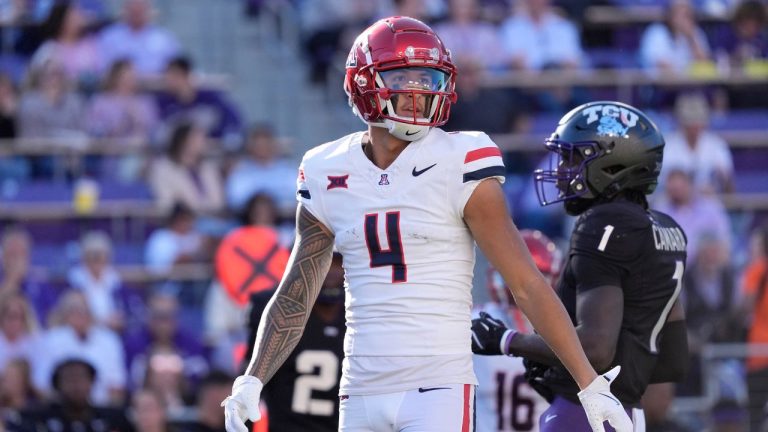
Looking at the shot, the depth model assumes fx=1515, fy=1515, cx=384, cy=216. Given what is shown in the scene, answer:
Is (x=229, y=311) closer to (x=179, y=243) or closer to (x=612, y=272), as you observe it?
(x=179, y=243)

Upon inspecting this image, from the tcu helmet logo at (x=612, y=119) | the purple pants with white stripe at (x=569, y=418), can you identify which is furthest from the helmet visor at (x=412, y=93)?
the purple pants with white stripe at (x=569, y=418)

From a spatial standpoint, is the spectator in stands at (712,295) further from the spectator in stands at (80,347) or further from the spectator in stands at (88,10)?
the spectator in stands at (88,10)

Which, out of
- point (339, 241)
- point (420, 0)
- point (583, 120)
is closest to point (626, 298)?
point (583, 120)

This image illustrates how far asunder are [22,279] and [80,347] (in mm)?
755

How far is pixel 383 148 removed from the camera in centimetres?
464

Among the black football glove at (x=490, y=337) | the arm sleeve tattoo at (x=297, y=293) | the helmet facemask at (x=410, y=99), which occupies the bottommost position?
the black football glove at (x=490, y=337)

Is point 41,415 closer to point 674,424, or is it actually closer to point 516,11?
point 674,424

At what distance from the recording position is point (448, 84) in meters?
4.64

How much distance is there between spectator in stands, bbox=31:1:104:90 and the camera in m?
11.9

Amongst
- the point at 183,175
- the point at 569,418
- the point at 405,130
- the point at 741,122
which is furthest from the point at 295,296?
the point at 741,122

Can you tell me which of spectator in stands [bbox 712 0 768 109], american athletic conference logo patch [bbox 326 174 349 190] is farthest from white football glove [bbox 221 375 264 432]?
spectator in stands [bbox 712 0 768 109]

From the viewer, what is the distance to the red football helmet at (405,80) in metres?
4.54

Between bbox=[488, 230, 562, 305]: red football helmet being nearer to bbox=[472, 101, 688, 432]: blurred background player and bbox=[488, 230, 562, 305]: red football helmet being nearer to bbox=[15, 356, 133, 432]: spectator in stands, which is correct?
bbox=[472, 101, 688, 432]: blurred background player

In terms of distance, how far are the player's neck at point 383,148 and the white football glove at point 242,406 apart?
779mm
